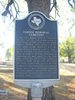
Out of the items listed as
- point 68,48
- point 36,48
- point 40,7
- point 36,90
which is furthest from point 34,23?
point 68,48

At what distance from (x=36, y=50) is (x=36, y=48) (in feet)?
0.16

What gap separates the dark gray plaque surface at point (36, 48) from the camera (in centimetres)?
762

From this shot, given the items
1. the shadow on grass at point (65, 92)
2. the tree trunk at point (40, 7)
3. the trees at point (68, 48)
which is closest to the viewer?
the tree trunk at point (40, 7)

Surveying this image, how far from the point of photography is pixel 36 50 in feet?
25.2

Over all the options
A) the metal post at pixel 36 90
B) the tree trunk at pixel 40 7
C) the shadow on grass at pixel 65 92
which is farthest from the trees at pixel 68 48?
the metal post at pixel 36 90

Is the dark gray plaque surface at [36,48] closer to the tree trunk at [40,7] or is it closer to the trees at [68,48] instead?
the tree trunk at [40,7]

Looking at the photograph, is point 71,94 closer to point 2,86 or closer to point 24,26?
point 2,86

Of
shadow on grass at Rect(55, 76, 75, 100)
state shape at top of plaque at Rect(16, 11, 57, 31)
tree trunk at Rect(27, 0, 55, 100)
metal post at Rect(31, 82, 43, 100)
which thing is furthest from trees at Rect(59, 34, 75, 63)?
metal post at Rect(31, 82, 43, 100)

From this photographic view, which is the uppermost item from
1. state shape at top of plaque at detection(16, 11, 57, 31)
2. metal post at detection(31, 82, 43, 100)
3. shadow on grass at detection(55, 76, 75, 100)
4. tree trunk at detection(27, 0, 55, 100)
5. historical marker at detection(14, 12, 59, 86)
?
tree trunk at detection(27, 0, 55, 100)

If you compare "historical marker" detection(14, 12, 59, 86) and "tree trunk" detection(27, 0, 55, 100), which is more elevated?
"tree trunk" detection(27, 0, 55, 100)

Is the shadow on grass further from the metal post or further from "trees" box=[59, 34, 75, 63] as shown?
"trees" box=[59, 34, 75, 63]

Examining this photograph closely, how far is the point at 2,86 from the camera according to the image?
17.9 metres

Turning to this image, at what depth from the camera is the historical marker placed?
7609 mm

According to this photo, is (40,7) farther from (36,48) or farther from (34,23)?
(36,48)
